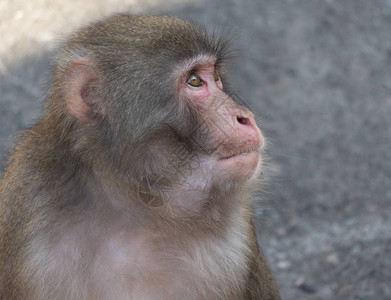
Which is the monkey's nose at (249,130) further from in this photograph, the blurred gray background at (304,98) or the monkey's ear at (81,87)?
the blurred gray background at (304,98)

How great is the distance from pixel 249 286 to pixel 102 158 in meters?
0.78

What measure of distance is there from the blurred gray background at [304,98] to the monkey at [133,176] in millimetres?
1620

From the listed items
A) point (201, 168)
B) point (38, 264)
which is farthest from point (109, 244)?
point (201, 168)

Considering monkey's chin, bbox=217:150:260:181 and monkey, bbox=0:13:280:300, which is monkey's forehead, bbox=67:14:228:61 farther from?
monkey's chin, bbox=217:150:260:181

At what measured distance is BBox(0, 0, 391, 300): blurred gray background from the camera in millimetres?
4457

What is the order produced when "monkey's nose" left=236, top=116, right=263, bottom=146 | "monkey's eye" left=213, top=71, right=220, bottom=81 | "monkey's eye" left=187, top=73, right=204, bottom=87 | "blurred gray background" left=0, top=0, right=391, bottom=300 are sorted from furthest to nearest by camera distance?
"blurred gray background" left=0, top=0, right=391, bottom=300 → "monkey's eye" left=213, top=71, right=220, bottom=81 → "monkey's eye" left=187, top=73, right=204, bottom=87 → "monkey's nose" left=236, top=116, right=263, bottom=146

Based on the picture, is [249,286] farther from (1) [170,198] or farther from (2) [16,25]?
(2) [16,25]

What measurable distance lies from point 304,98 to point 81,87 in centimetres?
239

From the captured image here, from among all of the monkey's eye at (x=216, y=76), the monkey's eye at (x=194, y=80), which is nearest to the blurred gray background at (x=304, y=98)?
the monkey's eye at (x=216, y=76)

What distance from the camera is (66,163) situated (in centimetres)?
271

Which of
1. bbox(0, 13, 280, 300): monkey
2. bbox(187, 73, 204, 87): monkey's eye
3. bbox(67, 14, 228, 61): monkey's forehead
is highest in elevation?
bbox(67, 14, 228, 61): monkey's forehead

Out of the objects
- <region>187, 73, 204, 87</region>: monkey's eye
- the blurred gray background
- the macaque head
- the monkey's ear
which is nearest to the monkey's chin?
the macaque head

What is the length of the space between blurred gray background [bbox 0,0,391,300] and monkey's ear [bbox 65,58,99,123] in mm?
1807

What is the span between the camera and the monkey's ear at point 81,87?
2635 millimetres
